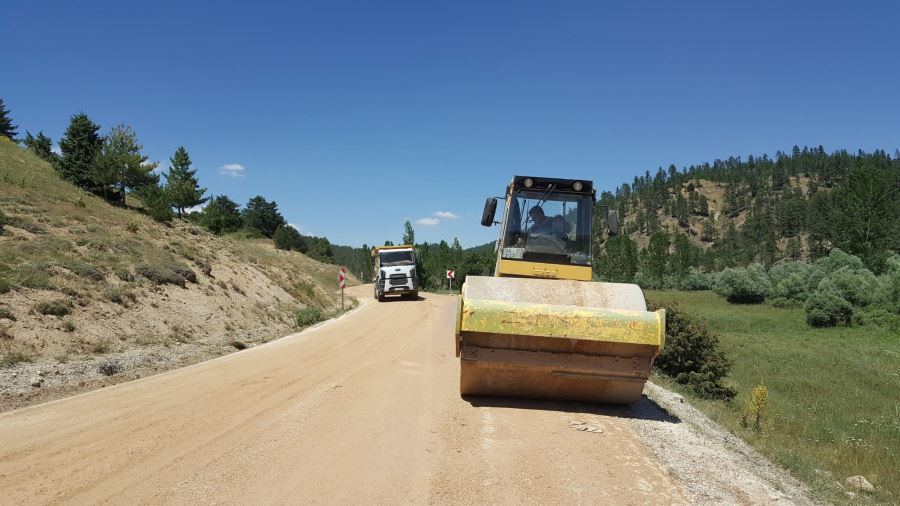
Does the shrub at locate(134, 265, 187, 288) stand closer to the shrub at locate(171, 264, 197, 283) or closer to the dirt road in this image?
the shrub at locate(171, 264, 197, 283)

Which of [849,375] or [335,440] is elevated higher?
[335,440]

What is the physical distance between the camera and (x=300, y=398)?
25.9 feet

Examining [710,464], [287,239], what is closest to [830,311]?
[710,464]

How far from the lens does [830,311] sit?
4178 cm

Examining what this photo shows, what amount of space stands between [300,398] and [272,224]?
83.9m

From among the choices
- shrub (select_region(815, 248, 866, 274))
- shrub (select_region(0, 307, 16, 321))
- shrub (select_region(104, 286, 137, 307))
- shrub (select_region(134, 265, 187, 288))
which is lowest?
shrub (select_region(0, 307, 16, 321))

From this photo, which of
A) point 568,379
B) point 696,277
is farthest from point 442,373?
point 696,277

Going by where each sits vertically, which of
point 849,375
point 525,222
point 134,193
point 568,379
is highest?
point 134,193

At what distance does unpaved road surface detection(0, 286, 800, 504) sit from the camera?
452 centimetres

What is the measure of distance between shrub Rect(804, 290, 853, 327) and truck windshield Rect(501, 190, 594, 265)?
43396 mm

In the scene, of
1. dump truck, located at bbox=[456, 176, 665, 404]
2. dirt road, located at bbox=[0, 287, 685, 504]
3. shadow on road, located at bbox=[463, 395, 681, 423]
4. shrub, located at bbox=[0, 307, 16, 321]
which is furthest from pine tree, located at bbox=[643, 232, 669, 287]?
shrub, located at bbox=[0, 307, 16, 321]

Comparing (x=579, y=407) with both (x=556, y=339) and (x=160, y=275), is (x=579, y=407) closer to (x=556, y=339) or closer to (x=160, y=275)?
(x=556, y=339)

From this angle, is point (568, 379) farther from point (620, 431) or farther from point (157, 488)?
point (157, 488)

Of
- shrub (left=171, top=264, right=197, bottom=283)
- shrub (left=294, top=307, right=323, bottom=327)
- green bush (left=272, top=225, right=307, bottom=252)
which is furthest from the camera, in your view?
green bush (left=272, top=225, right=307, bottom=252)
